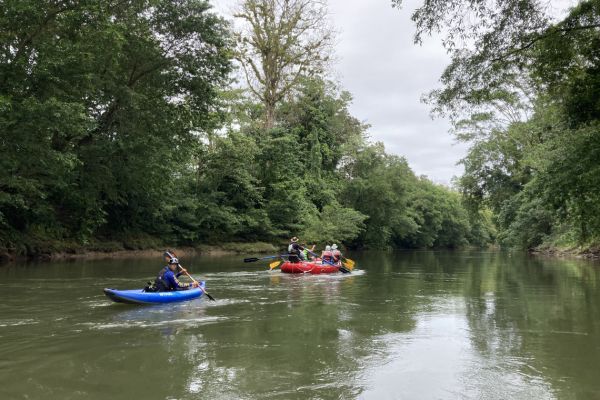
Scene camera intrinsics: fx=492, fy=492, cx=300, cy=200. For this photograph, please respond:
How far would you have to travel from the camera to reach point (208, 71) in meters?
21.2

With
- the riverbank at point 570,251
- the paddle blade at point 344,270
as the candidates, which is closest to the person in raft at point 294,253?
the paddle blade at point 344,270

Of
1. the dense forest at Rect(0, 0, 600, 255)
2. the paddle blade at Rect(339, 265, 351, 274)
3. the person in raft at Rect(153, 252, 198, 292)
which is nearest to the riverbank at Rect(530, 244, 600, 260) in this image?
the dense forest at Rect(0, 0, 600, 255)

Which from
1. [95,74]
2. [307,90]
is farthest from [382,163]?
[95,74]

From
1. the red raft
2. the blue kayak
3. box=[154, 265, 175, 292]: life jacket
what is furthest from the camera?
the red raft

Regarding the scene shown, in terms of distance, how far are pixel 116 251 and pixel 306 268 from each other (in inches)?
553

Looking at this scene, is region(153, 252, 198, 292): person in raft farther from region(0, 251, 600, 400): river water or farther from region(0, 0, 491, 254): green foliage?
region(0, 0, 491, 254): green foliage

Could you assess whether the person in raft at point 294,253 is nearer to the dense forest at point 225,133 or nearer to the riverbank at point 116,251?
the dense forest at point 225,133

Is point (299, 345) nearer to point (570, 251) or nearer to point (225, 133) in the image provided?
point (225, 133)

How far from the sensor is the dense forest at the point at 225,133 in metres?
12.7

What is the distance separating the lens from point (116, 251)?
27688mm

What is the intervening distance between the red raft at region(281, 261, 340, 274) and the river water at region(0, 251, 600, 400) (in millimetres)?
4585

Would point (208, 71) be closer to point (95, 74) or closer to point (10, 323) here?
point (95, 74)

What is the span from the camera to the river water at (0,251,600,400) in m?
5.41

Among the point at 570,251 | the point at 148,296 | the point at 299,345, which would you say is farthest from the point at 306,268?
the point at 570,251
